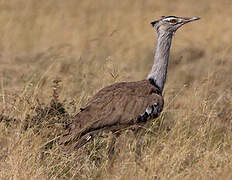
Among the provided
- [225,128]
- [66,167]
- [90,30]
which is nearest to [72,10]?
[90,30]

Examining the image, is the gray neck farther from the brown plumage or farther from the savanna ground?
the savanna ground

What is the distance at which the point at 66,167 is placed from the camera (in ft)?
14.6

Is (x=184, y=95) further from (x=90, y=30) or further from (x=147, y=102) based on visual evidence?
(x=90, y=30)

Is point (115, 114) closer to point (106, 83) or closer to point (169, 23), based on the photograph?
point (169, 23)

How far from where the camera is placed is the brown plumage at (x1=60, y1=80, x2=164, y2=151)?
172 inches

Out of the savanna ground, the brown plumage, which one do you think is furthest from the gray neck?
the savanna ground

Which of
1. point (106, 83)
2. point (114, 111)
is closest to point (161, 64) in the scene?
point (114, 111)

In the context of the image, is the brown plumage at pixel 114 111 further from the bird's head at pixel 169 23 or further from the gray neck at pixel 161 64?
the bird's head at pixel 169 23

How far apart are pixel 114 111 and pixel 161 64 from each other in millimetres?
834

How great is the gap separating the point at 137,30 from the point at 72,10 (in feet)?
8.61

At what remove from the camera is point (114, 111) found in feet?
15.1

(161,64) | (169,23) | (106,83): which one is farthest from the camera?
(106,83)

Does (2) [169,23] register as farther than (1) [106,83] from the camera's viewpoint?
No

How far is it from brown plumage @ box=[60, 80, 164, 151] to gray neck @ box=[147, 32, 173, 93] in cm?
20
